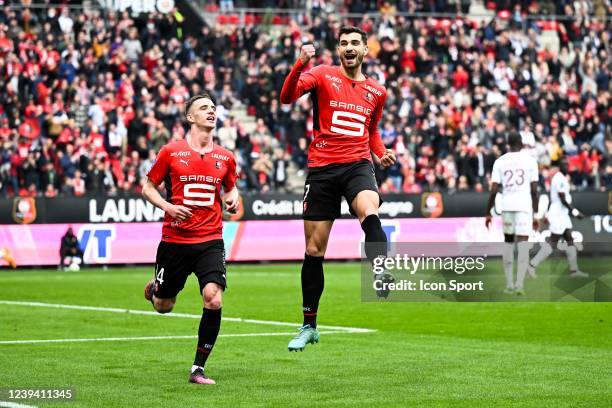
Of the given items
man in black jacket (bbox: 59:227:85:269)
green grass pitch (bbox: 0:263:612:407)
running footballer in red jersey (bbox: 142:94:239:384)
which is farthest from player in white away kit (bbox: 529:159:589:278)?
running footballer in red jersey (bbox: 142:94:239:384)

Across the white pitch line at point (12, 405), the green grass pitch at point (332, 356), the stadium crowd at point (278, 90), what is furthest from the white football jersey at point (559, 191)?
the white pitch line at point (12, 405)

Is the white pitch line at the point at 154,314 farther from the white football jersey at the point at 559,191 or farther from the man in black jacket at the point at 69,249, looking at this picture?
the white football jersey at the point at 559,191

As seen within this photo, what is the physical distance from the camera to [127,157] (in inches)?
1266

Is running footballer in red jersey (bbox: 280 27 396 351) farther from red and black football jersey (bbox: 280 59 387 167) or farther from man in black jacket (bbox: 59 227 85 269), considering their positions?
man in black jacket (bbox: 59 227 85 269)

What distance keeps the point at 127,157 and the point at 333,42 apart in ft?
30.6

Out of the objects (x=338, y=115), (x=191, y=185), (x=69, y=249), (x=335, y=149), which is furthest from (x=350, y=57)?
(x=69, y=249)

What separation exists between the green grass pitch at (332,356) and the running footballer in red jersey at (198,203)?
32.1 inches

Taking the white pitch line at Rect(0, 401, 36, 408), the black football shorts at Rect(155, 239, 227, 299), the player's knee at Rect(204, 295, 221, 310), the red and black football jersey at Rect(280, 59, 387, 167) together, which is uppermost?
the red and black football jersey at Rect(280, 59, 387, 167)

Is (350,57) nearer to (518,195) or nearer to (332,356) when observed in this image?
(332,356)

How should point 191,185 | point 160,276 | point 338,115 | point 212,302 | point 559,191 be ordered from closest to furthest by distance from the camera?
A: point 212,302, point 191,185, point 160,276, point 338,115, point 559,191

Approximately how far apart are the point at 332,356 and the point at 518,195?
8.54 metres

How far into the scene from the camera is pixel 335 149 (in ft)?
39.7

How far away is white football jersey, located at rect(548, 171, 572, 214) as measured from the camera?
80.3 ft

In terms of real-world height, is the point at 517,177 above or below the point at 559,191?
above
